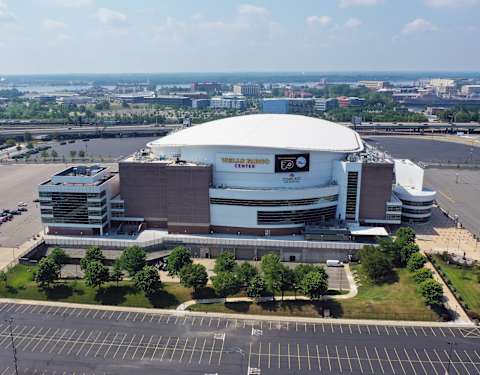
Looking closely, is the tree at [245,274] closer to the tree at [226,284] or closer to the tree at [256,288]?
the tree at [226,284]

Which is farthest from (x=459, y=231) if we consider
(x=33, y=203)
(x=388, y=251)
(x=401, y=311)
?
(x=33, y=203)

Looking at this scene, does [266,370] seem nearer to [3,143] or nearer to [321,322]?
[321,322]

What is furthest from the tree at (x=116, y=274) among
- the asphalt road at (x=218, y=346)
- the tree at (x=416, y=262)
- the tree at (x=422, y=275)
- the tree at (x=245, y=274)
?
the tree at (x=416, y=262)

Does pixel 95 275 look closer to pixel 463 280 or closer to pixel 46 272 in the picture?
pixel 46 272

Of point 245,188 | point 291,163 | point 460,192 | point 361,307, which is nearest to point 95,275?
point 245,188

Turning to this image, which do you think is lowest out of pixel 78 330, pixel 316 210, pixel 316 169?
pixel 78 330
